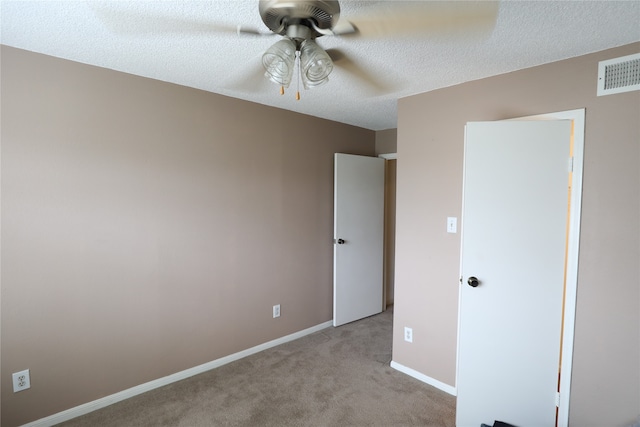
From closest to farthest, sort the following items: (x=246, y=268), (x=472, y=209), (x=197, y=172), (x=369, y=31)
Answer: (x=369, y=31) → (x=472, y=209) → (x=197, y=172) → (x=246, y=268)

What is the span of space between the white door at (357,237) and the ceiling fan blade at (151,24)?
198 centimetres

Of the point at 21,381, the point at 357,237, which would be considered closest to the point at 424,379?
the point at 357,237

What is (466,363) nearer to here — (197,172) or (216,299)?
(216,299)

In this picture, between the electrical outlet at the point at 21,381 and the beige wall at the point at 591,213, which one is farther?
the electrical outlet at the point at 21,381

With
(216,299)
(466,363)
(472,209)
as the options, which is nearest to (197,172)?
(216,299)

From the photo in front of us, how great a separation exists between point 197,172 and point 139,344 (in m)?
1.35

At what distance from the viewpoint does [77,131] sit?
2.00 m

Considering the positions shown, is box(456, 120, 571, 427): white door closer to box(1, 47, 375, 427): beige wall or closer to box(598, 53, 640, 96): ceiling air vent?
box(598, 53, 640, 96): ceiling air vent

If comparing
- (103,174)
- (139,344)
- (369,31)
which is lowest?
(139,344)

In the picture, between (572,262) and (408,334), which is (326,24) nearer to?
(572,262)

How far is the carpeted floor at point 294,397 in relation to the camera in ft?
6.76

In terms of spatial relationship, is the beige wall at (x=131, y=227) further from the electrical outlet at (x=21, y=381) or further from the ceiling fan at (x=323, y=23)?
the ceiling fan at (x=323, y=23)

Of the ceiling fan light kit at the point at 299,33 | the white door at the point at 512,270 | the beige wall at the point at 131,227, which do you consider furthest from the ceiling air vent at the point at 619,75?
the beige wall at the point at 131,227

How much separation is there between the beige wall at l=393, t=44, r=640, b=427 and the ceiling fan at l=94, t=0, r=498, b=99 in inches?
29.6
